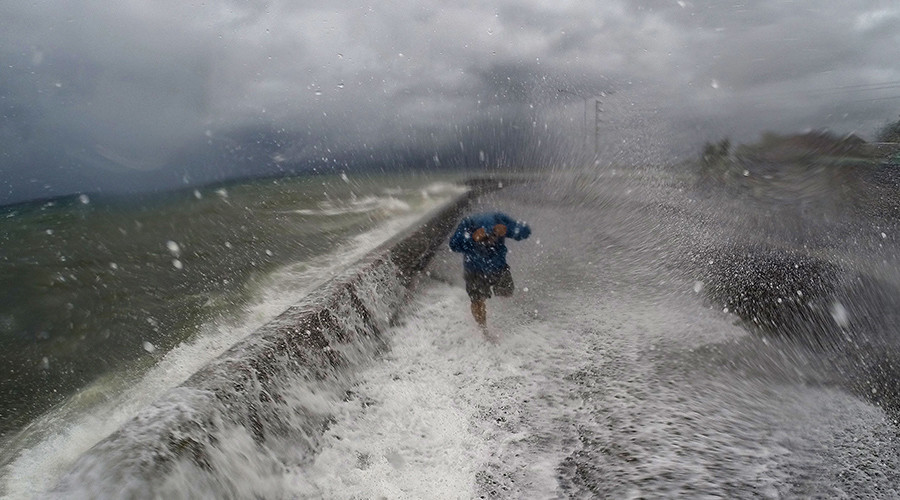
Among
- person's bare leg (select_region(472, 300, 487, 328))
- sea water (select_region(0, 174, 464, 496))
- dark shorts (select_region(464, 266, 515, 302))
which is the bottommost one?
sea water (select_region(0, 174, 464, 496))

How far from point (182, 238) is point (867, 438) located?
25.5 meters

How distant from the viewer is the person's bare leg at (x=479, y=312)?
4695 mm

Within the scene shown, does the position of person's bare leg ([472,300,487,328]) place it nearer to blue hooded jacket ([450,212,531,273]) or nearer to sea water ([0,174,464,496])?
blue hooded jacket ([450,212,531,273])

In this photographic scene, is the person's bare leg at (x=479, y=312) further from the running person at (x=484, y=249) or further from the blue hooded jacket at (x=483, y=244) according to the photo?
the blue hooded jacket at (x=483, y=244)

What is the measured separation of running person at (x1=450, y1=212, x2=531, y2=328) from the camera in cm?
450

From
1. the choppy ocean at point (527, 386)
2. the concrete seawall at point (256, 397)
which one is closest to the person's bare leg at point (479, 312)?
the choppy ocean at point (527, 386)

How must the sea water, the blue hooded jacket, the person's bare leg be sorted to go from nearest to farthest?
the sea water
the blue hooded jacket
the person's bare leg

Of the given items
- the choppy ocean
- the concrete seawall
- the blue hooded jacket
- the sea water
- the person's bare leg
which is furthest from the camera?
the person's bare leg

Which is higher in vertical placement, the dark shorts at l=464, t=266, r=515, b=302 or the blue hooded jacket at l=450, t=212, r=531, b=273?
the blue hooded jacket at l=450, t=212, r=531, b=273

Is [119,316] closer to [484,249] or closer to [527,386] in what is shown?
[484,249]

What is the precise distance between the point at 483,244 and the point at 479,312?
2.15ft

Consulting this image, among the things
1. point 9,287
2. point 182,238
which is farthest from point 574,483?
point 182,238

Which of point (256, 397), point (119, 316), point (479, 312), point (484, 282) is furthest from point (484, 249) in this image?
point (119, 316)

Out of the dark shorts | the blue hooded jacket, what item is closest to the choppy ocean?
the dark shorts
